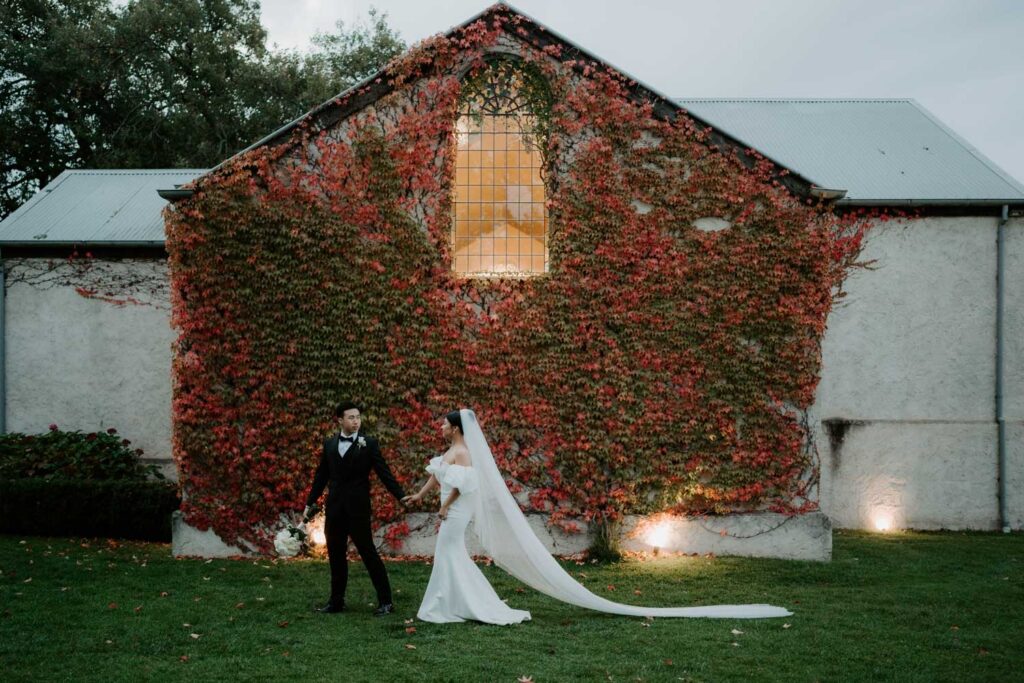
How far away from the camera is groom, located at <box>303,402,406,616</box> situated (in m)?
7.78

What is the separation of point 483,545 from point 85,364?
1037cm

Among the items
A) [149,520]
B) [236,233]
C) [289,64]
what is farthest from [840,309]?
[289,64]

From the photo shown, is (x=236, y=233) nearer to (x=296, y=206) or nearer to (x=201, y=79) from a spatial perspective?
(x=296, y=206)

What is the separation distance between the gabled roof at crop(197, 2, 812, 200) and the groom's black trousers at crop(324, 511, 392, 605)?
5.79 meters

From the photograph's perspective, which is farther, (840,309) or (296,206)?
(840,309)

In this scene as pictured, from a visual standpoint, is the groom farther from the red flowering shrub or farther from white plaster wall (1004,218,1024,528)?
white plaster wall (1004,218,1024,528)

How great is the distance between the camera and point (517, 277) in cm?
1122

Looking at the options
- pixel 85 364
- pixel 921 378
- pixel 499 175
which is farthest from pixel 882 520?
pixel 85 364

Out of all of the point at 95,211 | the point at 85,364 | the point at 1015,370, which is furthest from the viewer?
the point at 95,211

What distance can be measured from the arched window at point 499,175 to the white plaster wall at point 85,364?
22.1 ft

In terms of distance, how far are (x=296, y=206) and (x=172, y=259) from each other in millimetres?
1910

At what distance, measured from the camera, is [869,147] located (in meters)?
15.9

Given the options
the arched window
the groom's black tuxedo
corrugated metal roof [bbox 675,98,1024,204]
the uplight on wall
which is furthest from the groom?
the uplight on wall

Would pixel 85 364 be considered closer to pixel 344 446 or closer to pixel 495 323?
pixel 495 323
